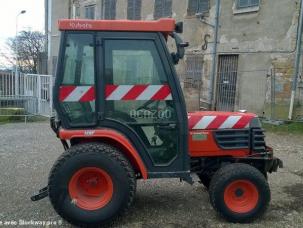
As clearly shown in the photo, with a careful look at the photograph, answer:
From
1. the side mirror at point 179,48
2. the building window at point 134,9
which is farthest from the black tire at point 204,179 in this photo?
the building window at point 134,9

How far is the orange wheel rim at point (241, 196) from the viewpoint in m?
4.29

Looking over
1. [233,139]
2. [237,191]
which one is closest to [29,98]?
[233,139]

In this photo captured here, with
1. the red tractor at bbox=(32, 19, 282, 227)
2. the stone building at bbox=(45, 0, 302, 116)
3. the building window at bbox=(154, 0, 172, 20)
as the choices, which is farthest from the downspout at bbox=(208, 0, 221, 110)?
the red tractor at bbox=(32, 19, 282, 227)

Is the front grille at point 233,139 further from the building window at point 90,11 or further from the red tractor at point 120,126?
the building window at point 90,11

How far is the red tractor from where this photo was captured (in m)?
4.00

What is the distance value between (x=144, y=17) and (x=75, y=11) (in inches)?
253

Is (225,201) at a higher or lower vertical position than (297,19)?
lower

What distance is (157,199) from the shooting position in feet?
16.4

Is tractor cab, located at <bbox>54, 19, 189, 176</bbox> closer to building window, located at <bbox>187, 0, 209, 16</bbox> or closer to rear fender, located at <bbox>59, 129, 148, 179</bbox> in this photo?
rear fender, located at <bbox>59, 129, 148, 179</bbox>

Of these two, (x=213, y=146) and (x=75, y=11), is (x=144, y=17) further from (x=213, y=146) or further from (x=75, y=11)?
(x=213, y=146)

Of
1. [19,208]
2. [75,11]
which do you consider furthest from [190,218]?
[75,11]

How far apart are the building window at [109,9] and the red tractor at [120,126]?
15.1m

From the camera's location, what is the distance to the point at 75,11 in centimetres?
2153

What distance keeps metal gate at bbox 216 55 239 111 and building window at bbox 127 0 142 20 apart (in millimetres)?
5196
